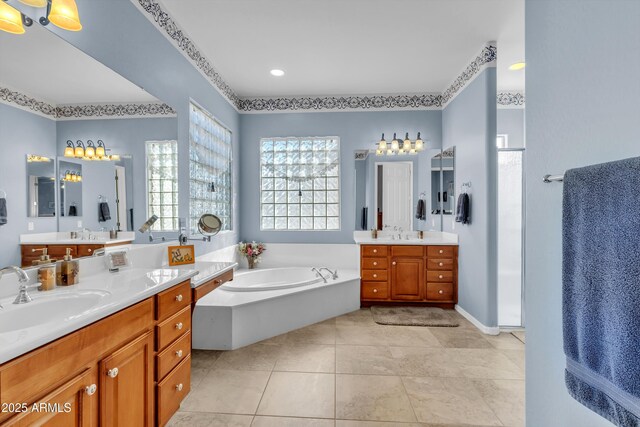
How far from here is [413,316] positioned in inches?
135

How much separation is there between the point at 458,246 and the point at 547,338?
102 inches

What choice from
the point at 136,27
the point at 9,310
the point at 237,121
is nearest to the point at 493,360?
the point at 9,310

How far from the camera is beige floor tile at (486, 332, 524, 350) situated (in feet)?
9.02

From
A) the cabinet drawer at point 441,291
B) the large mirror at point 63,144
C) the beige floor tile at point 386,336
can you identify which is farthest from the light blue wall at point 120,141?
the cabinet drawer at point 441,291

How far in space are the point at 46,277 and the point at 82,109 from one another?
0.90 m

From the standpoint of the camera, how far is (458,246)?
3.68 meters

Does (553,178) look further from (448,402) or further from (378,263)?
(378,263)

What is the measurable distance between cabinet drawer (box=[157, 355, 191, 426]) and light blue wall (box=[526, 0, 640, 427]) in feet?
5.82

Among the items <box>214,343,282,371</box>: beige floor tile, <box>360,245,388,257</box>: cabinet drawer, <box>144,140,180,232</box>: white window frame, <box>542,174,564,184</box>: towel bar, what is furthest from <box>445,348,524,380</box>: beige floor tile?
<box>144,140,180,232</box>: white window frame

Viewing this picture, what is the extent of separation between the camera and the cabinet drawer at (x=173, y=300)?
1541 mm

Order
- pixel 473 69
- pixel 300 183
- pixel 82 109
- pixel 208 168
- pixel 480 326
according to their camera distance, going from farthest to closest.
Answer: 1. pixel 300 183
2. pixel 208 168
3. pixel 473 69
4. pixel 480 326
5. pixel 82 109

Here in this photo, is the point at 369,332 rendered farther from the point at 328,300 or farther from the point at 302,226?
the point at 302,226

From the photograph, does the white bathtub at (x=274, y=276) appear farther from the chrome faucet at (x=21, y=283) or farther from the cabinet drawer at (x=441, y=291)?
the chrome faucet at (x=21, y=283)

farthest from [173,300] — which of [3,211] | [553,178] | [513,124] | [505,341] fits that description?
[513,124]
